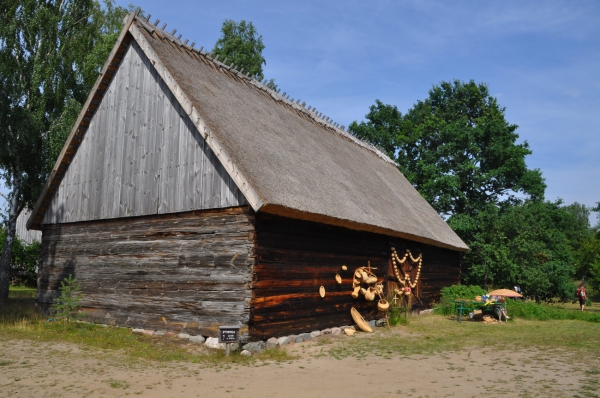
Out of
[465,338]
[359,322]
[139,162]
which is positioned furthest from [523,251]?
[139,162]

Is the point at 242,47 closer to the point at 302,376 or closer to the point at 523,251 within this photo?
the point at 523,251

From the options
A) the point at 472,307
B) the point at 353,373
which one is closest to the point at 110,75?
the point at 353,373

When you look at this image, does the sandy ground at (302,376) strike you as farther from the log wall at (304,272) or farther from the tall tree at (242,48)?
the tall tree at (242,48)

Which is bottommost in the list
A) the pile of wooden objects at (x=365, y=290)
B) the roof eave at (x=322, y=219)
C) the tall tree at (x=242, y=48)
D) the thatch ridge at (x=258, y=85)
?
the pile of wooden objects at (x=365, y=290)

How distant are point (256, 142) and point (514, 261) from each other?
2033 cm

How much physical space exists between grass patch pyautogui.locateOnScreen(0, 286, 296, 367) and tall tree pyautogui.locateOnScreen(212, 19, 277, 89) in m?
26.0

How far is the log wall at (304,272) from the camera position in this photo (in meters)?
11.0

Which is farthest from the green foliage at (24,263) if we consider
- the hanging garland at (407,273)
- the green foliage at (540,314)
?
the green foliage at (540,314)

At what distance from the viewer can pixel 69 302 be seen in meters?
12.8

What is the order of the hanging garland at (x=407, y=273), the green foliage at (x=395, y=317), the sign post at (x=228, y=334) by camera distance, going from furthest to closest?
the hanging garland at (x=407, y=273)
the green foliage at (x=395, y=317)
the sign post at (x=228, y=334)

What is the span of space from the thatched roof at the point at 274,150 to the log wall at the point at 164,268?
1055 millimetres

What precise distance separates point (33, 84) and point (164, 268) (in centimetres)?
1360

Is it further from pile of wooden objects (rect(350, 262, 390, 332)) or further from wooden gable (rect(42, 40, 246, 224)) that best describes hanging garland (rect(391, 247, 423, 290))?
wooden gable (rect(42, 40, 246, 224))

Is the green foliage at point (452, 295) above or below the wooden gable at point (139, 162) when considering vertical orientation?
below
